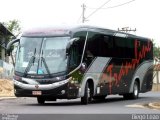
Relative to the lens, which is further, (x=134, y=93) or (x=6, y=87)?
(x=6, y=87)

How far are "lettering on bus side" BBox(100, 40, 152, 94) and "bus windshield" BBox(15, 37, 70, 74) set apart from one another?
3.69 metres

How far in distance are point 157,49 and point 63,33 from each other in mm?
132319

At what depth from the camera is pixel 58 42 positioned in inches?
964

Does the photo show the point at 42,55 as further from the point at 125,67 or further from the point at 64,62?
the point at 125,67

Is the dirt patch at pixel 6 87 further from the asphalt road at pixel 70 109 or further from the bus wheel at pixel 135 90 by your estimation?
the asphalt road at pixel 70 109

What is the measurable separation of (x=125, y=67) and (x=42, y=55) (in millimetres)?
6952

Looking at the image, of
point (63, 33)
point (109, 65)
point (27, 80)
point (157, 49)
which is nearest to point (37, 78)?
point (27, 80)

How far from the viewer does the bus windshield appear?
24234 millimetres

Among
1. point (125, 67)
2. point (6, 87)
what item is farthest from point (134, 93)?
point (6, 87)

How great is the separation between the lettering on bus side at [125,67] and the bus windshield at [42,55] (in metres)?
3.69

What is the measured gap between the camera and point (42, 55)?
24.5 m

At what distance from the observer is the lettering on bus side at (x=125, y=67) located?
2816 centimetres

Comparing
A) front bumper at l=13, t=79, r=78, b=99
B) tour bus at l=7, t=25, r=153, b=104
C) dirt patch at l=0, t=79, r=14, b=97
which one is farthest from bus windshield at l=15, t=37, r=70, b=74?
dirt patch at l=0, t=79, r=14, b=97

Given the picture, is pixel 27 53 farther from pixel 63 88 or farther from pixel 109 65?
pixel 109 65
